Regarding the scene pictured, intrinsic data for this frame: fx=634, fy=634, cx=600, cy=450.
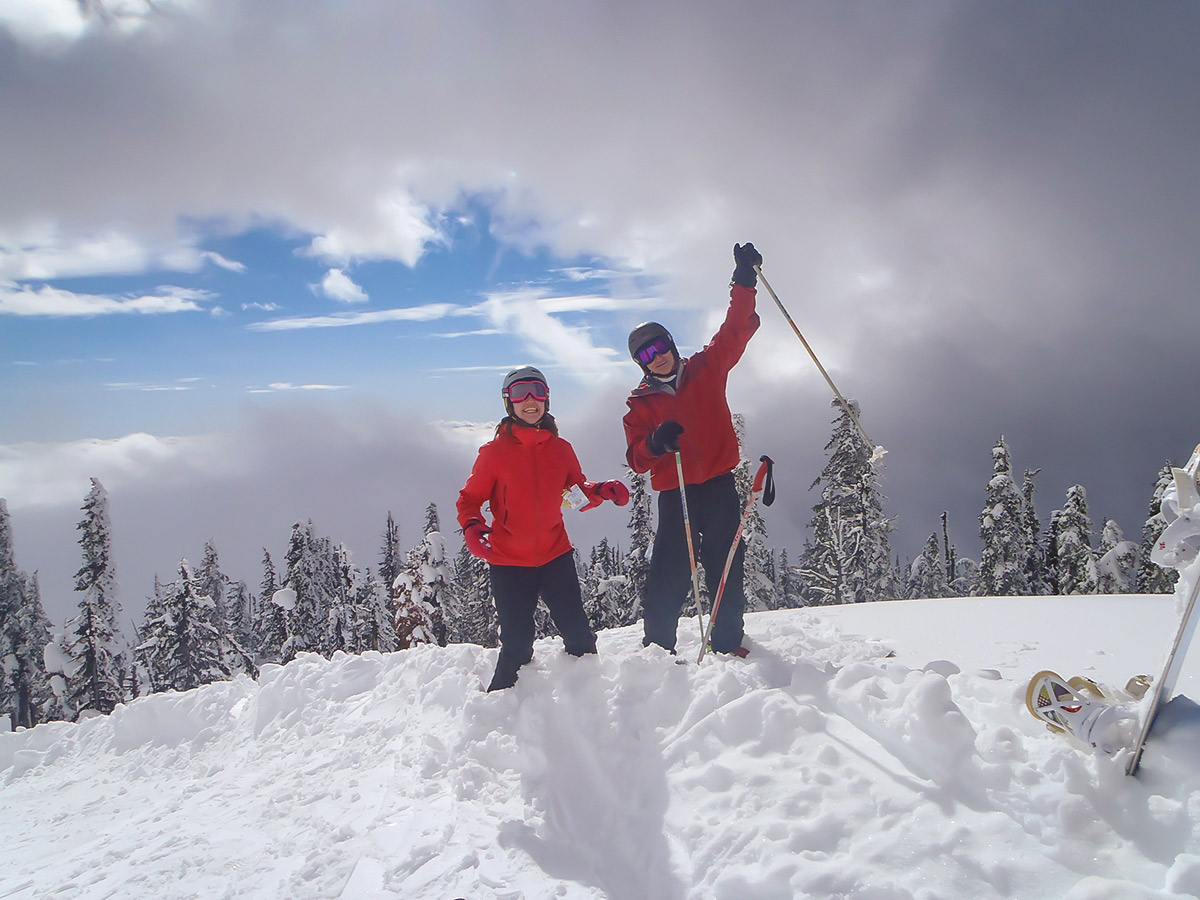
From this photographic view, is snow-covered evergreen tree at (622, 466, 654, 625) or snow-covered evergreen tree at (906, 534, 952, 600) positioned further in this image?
snow-covered evergreen tree at (906, 534, 952, 600)

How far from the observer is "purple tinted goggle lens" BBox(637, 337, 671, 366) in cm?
530

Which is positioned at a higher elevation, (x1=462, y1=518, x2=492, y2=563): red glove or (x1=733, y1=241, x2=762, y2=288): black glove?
(x1=733, y1=241, x2=762, y2=288): black glove

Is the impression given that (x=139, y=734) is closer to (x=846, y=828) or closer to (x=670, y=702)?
(x=670, y=702)

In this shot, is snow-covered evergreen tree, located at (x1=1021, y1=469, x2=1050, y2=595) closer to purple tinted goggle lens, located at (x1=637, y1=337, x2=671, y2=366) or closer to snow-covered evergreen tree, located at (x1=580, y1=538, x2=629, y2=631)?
snow-covered evergreen tree, located at (x1=580, y1=538, x2=629, y2=631)

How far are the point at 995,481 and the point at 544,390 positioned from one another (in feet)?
81.5

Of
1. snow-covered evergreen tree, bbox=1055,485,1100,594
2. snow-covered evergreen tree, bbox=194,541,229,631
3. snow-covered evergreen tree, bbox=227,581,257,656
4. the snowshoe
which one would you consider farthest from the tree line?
the snowshoe

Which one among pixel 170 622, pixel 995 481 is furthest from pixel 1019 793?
pixel 170 622

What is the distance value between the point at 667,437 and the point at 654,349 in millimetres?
845

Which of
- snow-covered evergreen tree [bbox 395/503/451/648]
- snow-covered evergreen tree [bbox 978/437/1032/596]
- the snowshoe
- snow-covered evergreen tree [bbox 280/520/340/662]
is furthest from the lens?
snow-covered evergreen tree [bbox 280/520/340/662]

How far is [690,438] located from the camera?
210 inches

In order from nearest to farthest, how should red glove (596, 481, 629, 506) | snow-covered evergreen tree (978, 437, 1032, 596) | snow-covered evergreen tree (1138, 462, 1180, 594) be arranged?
1. red glove (596, 481, 629, 506)
2. snow-covered evergreen tree (1138, 462, 1180, 594)
3. snow-covered evergreen tree (978, 437, 1032, 596)

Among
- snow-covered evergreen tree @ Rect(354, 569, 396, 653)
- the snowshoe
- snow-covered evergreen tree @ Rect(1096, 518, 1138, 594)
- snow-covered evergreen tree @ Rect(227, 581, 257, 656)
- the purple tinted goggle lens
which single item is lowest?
snow-covered evergreen tree @ Rect(227, 581, 257, 656)

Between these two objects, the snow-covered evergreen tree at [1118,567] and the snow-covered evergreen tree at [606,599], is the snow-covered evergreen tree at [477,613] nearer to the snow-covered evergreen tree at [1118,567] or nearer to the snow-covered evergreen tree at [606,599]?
the snow-covered evergreen tree at [606,599]

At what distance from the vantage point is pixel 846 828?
109 inches
